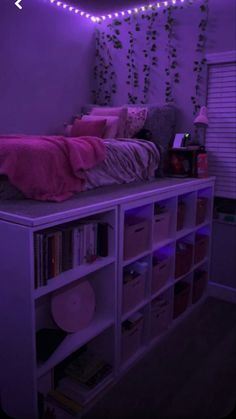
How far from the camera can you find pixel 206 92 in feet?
10.4

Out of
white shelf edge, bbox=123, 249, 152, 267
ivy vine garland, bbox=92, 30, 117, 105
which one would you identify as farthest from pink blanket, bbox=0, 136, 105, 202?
ivy vine garland, bbox=92, 30, 117, 105

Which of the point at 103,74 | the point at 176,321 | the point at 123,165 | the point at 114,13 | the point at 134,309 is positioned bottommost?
the point at 176,321

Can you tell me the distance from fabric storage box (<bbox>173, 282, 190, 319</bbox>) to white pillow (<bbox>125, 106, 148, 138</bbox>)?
1.38 metres

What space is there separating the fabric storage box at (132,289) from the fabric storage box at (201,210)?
0.85 m

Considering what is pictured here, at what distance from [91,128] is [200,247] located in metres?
1.38

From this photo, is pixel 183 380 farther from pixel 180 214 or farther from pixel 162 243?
pixel 180 214

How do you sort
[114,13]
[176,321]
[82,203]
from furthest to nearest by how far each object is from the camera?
[114,13] → [176,321] → [82,203]

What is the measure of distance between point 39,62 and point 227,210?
2.24 meters

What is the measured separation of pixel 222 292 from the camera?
318 centimetres

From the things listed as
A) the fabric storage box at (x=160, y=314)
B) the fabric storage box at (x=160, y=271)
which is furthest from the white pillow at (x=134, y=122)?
the fabric storage box at (x=160, y=314)

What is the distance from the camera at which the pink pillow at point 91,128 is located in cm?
315

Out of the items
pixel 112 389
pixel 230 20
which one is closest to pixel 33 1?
pixel 230 20

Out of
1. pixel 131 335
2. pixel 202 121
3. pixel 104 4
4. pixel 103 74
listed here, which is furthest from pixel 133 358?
pixel 104 4

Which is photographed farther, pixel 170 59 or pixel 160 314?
pixel 170 59
